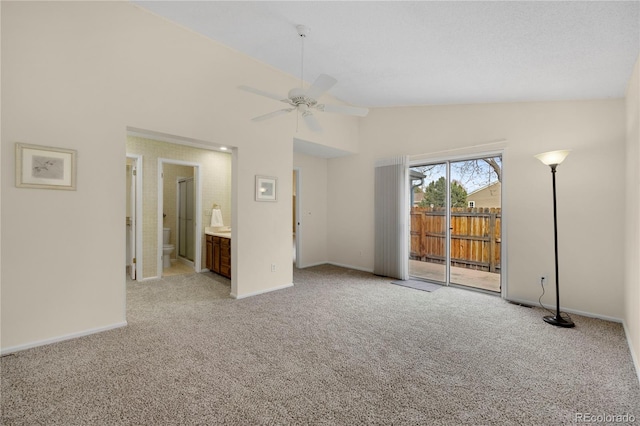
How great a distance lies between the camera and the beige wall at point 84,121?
242cm

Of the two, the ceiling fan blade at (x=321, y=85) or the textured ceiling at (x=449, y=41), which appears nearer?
the textured ceiling at (x=449, y=41)

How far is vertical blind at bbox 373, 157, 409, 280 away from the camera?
5.00 m

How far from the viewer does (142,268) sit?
4.75 meters

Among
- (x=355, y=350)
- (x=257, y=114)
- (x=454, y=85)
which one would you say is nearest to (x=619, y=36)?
(x=454, y=85)

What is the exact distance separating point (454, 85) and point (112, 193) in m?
4.21

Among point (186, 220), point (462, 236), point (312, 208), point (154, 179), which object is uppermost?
point (154, 179)

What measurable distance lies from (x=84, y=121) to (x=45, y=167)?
1.80 ft

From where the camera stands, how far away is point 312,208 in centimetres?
614

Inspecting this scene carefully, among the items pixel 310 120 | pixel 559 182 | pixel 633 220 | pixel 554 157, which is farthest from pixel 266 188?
pixel 633 220

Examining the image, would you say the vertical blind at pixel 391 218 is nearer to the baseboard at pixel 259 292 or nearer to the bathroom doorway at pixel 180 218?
the baseboard at pixel 259 292

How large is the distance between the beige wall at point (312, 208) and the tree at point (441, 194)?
221cm

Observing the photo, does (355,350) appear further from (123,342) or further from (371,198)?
(371,198)

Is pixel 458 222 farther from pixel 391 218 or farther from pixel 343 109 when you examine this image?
pixel 343 109

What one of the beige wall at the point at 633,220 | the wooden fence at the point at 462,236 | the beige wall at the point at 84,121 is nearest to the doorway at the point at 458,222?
the wooden fence at the point at 462,236
